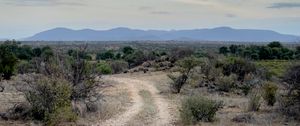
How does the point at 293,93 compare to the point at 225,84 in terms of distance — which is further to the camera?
the point at 225,84

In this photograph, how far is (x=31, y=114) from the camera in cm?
2117

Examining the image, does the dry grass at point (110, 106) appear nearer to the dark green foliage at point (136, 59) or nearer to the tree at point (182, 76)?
the tree at point (182, 76)

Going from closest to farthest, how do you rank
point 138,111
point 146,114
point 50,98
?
point 50,98 < point 146,114 < point 138,111

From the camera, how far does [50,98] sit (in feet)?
67.2

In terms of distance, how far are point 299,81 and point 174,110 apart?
19.3 ft

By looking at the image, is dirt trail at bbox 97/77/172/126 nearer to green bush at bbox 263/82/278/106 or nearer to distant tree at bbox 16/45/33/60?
green bush at bbox 263/82/278/106

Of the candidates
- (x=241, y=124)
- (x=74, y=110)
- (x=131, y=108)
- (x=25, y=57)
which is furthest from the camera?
(x=25, y=57)

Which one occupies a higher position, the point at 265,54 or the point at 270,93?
the point at 270,93

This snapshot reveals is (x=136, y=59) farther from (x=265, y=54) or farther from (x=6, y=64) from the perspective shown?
(x=6, y=64)

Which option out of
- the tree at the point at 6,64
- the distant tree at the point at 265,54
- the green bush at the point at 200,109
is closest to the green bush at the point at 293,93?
the green bush at the point at 200,109

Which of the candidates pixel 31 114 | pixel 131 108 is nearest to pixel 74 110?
pixel 31 114

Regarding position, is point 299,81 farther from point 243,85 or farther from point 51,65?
point 243,85

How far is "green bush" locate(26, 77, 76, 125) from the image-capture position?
19.9m

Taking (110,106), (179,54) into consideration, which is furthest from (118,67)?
(110,106)
